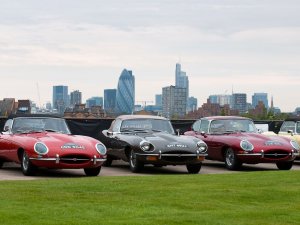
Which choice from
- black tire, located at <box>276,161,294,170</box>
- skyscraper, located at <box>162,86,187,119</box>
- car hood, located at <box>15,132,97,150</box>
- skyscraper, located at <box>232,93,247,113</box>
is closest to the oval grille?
car hood, located at <box>15,132,97,150</box>

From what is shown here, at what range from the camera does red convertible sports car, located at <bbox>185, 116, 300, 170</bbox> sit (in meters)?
20.2

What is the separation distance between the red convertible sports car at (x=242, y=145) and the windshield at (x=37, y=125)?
4.38 m

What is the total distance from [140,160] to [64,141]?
6.93 feet

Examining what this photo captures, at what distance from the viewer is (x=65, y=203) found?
36.0ft

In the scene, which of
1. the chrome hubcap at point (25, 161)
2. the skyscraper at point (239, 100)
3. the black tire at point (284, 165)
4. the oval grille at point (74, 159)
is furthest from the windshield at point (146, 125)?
the skyscraper at point (239, 100)

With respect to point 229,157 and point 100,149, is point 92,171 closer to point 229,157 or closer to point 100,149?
point 100,149

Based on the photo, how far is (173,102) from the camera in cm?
12588

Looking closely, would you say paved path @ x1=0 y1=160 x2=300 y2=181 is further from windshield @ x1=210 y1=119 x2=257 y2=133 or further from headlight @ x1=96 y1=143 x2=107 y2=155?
windshield @ x1=210 y1=119 x2=257 y2=133

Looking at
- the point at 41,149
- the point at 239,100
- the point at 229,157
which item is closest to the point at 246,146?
the point at 229,157

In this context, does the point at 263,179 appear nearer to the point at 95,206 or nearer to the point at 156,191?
the point at 156,191

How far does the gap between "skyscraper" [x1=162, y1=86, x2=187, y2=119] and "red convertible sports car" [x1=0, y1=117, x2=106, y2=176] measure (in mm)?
102254

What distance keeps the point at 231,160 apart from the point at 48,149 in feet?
18.2

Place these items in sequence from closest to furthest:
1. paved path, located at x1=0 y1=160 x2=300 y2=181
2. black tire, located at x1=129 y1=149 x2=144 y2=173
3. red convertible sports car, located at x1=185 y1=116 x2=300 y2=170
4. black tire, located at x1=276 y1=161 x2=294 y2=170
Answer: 1. paved path, located at x1=0 y1=160 x2=300 y2=181
2. black tire, located at x1=129 y1=149 x2=144 y2=173
3. red convertible sports car, located at x1=185 y1=116 x2=300 y2=170
4. black tire, located at x1=276 y1=161 x2=294 y2=170

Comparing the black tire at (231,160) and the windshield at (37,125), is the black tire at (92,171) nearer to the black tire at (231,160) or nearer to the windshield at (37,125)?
the windshield at (37,125)
